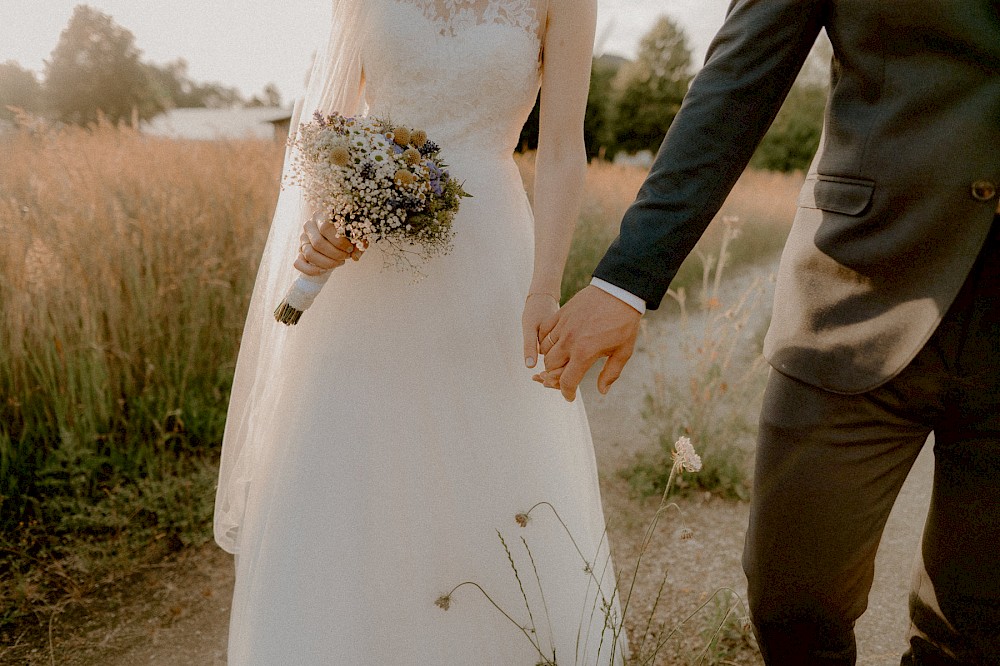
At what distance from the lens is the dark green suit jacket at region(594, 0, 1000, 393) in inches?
45.0

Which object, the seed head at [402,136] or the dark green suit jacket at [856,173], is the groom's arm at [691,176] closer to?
the dark green suit jacket at [856,173]

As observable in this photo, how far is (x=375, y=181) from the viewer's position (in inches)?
60.4

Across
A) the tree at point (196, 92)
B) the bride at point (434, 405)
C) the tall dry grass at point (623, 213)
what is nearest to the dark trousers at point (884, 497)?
the bride at point (434, 405)

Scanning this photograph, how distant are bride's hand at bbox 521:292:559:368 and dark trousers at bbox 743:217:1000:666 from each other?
1.86 ft

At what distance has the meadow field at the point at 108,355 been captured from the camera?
2.77 m

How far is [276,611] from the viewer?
1732 millimetres

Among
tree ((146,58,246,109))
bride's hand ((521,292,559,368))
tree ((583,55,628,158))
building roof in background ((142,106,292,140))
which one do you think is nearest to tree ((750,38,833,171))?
tree ((583,55,628,158))

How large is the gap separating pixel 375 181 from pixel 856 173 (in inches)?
39.6

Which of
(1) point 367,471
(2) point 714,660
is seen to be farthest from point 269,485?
(2) point 714,660

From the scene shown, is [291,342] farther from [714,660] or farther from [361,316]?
[714,660]

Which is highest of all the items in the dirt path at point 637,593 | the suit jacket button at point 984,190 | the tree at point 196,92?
the tree at point 196,92

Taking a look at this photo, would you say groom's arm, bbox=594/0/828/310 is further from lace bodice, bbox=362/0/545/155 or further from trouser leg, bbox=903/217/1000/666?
lace bodice, bbox=362/0/545/155

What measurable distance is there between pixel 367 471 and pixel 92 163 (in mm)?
3096

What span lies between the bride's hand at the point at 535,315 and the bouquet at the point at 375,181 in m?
0.29
